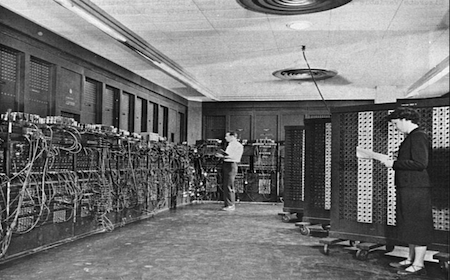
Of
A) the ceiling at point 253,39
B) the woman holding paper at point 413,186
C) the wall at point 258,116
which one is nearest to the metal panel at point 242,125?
the wall at point 258,116

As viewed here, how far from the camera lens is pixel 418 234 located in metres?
4.02

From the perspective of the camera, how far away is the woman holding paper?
3.96 m

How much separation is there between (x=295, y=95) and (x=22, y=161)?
28.5 ft

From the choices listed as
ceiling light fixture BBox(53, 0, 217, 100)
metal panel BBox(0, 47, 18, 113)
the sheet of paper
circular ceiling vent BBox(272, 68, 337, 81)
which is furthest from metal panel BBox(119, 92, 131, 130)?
the sheet of paper

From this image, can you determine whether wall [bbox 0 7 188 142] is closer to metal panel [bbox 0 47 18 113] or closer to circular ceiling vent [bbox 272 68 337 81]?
metal panel [bbox 0 47 18 113]

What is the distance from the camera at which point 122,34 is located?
5949 millimetres

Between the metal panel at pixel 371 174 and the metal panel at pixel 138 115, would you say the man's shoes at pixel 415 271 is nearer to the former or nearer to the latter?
the metal panel at pixel 371 174

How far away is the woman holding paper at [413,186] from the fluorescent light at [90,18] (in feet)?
11.4

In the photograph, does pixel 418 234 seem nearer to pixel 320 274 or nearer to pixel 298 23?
pixel 320 274

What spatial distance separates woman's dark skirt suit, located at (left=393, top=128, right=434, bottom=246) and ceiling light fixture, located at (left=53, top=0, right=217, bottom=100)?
3.68 meters

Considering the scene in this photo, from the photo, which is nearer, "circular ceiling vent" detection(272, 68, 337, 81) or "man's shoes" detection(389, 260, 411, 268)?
"man's shoes" detection(389, 260, 411, 268)

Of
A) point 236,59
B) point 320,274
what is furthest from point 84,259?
point 236,59

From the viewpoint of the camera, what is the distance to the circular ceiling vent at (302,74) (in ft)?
30.0

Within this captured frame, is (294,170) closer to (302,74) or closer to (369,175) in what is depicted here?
(302,74)
